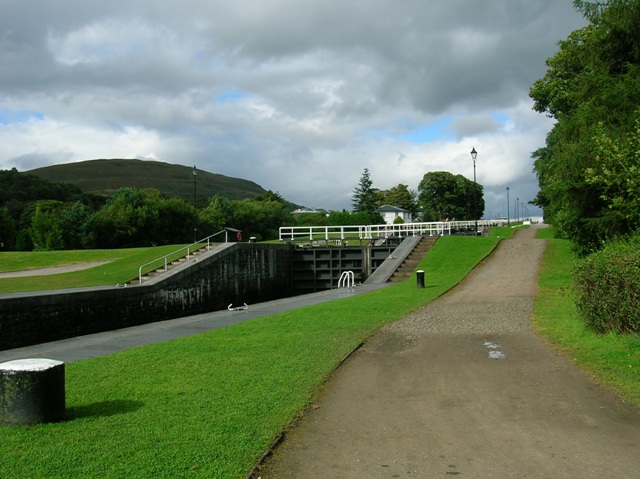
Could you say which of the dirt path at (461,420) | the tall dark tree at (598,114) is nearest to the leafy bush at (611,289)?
the dirt path at (461,420)

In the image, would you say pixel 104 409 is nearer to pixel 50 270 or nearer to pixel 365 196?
pixel 50 270

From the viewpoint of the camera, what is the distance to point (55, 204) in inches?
2758

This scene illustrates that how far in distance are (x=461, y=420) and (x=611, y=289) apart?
5152 mm

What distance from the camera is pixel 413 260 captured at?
105 ft

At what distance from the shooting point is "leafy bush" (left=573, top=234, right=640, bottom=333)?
9.66 m

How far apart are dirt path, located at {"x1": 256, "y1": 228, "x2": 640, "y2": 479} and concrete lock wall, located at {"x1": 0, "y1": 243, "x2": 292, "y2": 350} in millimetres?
10776

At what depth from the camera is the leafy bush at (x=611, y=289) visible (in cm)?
966

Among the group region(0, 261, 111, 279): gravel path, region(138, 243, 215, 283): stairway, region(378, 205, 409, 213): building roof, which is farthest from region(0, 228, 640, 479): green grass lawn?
region(378, 205, 409, 213): building roof

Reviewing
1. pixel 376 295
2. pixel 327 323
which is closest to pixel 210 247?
pixel 376 295

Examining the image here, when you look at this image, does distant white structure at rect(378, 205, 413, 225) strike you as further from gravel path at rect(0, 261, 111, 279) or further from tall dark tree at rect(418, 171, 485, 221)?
gravel path at rect(0, 261, 111, 279)

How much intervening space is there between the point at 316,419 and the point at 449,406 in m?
1.60

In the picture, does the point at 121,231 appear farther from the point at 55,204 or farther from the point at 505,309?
the point at 505,309

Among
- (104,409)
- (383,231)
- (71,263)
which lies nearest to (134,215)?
(71,263)

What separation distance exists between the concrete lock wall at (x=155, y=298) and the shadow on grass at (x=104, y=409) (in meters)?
10.6
